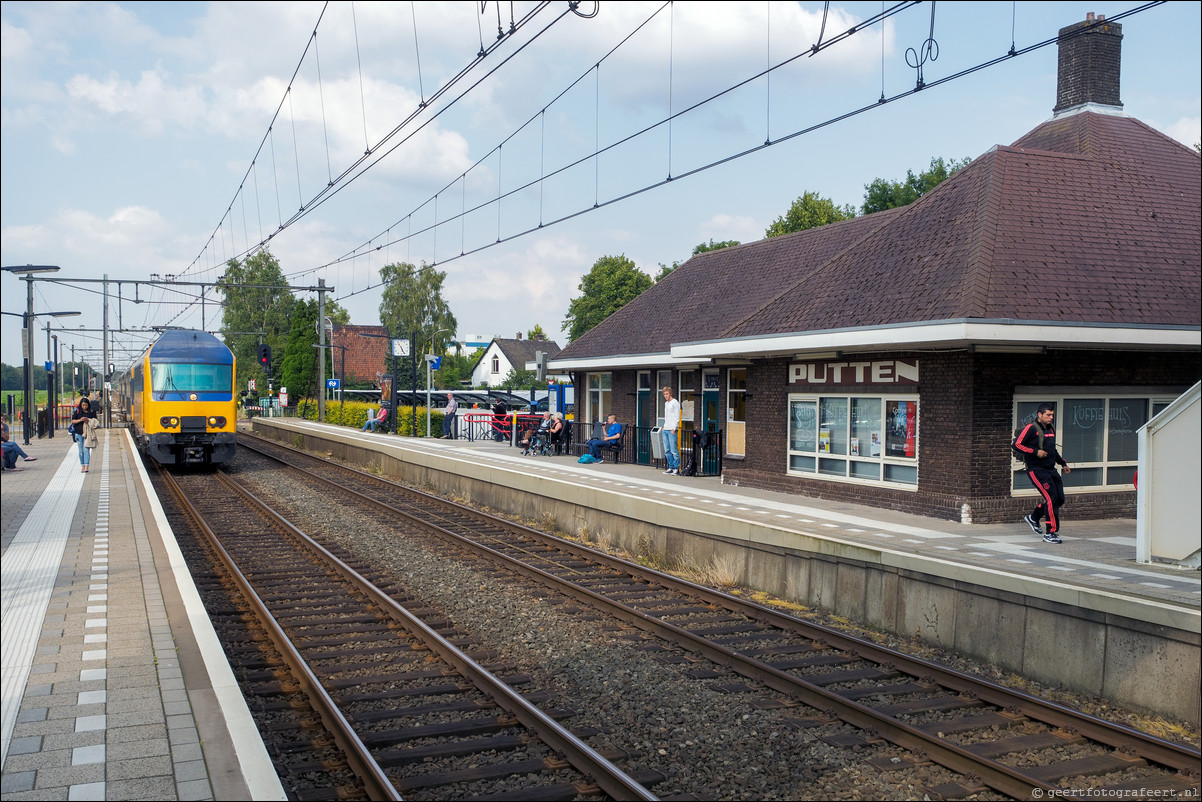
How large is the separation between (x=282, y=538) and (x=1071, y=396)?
479 inches

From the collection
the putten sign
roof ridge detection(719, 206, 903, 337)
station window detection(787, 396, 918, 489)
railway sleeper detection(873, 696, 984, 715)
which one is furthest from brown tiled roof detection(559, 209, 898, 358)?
railway sleeper detection(873, 696, 984, 715)

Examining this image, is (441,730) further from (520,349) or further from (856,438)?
(520,349)

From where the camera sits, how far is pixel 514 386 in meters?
88.2

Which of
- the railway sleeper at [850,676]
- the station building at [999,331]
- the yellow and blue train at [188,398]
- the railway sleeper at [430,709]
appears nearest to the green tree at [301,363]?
the yellow and blue train at [188,398]

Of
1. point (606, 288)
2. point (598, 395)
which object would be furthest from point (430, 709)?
point (606, 288)

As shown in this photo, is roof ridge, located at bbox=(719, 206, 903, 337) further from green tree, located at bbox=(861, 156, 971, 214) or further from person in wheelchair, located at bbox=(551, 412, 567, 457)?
green tree, located at bbox=(861, 156, 971, 214)

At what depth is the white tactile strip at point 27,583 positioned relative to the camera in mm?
3742

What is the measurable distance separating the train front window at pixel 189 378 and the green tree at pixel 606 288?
192ft

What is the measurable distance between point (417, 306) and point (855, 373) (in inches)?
2854

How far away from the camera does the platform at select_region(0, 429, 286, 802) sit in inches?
190

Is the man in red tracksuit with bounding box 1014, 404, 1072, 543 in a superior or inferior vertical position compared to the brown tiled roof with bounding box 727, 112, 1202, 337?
inferior

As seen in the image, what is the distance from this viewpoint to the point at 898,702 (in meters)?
7.37

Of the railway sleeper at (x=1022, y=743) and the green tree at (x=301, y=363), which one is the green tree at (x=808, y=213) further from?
the railway sleeper at (x=1022, y=743)

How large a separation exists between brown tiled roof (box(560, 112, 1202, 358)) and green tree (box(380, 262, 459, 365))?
69.4m
